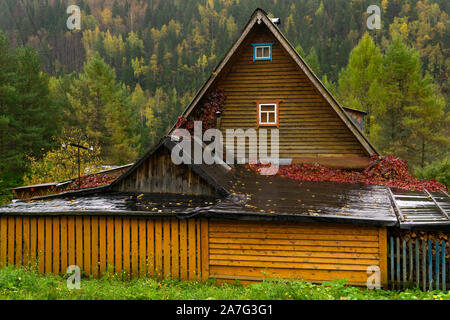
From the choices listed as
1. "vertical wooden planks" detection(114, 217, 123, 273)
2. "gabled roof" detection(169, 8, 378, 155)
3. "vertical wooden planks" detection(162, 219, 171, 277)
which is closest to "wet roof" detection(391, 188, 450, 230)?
"gabled roof" detection(169, 8, 378, 155)

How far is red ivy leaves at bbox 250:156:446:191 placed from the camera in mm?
16692

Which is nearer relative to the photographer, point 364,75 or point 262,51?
point 262,51

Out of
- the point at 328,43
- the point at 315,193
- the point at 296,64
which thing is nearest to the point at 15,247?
the point at 315,193

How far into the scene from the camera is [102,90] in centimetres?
4306

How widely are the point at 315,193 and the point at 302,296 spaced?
5.79 meters

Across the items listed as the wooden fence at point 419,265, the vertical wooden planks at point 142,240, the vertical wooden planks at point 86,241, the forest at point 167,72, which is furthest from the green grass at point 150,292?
the forest at point 167,72

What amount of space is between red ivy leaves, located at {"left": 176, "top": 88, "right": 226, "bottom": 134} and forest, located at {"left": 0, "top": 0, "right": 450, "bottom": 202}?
226 inches

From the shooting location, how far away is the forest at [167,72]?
3594 centimetres

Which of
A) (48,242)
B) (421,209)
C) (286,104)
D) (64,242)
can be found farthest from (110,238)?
(286,104)

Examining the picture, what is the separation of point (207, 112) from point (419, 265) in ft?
37.4

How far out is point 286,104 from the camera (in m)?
18.7

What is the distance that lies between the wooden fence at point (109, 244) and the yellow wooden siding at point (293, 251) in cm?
58

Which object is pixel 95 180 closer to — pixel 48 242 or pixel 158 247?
pixel 48 242
